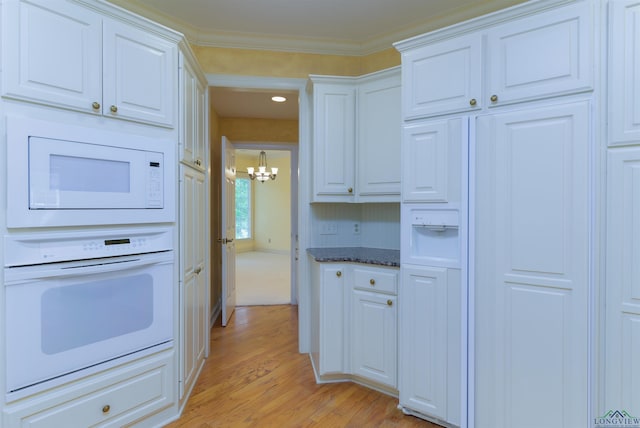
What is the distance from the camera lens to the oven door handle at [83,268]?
147 cm

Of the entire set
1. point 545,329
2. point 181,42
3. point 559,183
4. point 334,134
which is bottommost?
point 545,329

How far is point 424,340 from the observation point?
2.05 m

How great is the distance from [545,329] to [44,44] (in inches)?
109

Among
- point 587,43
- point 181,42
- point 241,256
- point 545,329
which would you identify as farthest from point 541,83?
point 241,256

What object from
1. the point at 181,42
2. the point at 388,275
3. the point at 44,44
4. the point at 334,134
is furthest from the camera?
the point at 334,134

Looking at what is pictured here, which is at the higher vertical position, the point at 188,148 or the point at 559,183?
the point at 188,148

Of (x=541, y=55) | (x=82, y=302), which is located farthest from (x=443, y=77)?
(x=82, y=302)

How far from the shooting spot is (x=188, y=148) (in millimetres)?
2303

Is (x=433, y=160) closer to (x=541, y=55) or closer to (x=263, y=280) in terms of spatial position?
(x=541, y=55)

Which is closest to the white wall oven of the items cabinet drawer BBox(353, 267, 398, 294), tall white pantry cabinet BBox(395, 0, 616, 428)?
cabinet drawer BBox(353, 267, 398, 294)

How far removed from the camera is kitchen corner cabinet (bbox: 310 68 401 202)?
2.66m

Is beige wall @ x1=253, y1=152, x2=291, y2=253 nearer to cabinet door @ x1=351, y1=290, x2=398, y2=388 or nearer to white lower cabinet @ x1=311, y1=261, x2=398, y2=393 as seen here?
white lower cabinet @ x1=311, y1=261, x2=398, y2=393

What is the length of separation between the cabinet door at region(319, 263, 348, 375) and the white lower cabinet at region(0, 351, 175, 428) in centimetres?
105

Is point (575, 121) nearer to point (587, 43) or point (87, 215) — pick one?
point (587, 43)
